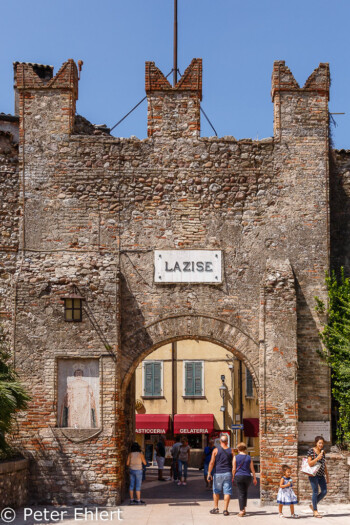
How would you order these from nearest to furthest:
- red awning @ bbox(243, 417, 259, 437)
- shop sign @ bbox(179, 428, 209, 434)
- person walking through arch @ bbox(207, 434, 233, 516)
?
person walking through arch @ bbox(207, 434, 233, 516) < red awning @ bbox(243, 417, 259, 437) < shop sign @ bbox(179, 428, 209, 434)

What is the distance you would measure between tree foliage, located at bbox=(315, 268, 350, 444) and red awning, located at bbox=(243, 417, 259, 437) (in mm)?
12574

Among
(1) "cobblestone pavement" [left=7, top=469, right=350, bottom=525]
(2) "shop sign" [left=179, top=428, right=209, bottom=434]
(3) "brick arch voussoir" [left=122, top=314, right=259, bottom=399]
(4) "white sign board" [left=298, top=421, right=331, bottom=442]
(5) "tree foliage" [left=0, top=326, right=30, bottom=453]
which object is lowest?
(1) "cobblestone pavement" [left=7, top=469, right=350, bottom=525]

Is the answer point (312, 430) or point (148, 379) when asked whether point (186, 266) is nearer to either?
point (312, 430)

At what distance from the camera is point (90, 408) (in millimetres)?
14516

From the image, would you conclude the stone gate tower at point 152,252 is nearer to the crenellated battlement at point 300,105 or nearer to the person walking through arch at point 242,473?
→ the crenellated battlement at point 300,105

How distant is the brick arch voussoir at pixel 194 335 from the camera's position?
15086 mm

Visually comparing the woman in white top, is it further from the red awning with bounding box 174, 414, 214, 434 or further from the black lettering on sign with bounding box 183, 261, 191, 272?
the red awning with bounding box 174, 414, 214, 434

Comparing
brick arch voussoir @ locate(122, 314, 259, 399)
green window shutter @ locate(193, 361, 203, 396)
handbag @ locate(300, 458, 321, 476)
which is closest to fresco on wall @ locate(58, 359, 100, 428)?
brick arch voussoir @ locate(122, 314, 259, 399)

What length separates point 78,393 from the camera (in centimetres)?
1457

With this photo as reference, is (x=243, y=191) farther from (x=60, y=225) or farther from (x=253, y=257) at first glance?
(x=60, y=225)

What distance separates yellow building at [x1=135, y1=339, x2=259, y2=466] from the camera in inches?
1144

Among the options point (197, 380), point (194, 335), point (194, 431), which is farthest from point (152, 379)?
point (194, 335)

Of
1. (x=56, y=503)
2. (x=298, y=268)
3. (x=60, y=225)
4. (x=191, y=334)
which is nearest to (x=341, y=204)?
Result: (x=298, y=268)

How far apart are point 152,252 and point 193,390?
49.5 feet
